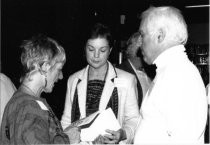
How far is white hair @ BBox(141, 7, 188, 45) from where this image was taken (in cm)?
167

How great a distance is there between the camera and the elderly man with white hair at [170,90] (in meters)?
1.50

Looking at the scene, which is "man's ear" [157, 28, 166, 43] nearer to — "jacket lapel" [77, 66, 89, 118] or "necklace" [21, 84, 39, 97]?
"necklace" [21, 84, 39, 97]

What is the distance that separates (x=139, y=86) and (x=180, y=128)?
5.28 ft

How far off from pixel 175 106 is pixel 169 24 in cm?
43

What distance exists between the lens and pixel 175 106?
1.50 m

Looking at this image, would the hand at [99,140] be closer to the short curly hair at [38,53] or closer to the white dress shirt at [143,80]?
the short curly hair at [38,53]

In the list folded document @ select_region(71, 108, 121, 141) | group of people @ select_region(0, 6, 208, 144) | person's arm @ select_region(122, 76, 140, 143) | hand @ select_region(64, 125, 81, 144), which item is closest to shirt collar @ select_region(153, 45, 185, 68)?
group of people @ select_region(0, 6, 208, 144)

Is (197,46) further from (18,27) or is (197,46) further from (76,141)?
(76,141)

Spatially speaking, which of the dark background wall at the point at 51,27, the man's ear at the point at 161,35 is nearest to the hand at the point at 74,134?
the man's ear at the point at 161,35

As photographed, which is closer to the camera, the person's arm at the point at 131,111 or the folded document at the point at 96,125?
the folded document at the point at 96,125

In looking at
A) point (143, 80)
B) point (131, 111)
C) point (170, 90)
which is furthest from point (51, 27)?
point (170, 90)

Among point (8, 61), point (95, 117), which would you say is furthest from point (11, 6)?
point (95, 117)

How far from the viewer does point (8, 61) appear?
3.94 meters

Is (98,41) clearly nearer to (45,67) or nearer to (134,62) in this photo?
(45,67)
